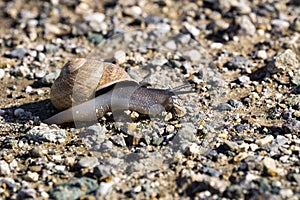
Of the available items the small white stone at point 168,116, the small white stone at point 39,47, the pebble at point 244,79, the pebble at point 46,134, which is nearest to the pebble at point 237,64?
the pebble at point 244,79

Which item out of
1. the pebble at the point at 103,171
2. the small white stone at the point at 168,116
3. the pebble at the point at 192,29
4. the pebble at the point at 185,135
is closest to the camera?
the pebble at the point at 103,171

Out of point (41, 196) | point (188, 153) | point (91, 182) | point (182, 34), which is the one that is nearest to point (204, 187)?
point (188, 153)

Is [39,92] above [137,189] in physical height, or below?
below

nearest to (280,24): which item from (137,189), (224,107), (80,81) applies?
(224,107)

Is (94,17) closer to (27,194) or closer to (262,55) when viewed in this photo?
(262,55)

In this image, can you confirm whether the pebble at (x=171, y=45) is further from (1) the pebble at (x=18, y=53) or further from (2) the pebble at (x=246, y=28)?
(1) the pebble at (x=18, y=53)
